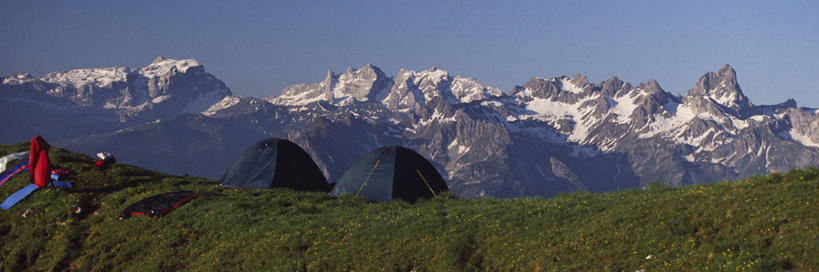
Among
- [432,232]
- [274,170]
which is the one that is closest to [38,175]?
[274,170]

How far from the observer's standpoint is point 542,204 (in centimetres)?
2717

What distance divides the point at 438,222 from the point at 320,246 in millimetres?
5551

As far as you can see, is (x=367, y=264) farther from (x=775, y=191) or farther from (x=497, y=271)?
(x=775, y=191)

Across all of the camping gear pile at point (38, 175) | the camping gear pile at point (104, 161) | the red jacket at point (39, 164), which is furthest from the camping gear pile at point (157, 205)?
the camping gear pile at point (104, 161)

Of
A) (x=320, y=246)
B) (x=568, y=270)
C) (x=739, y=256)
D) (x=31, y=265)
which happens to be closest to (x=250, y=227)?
(x=320, y=246)

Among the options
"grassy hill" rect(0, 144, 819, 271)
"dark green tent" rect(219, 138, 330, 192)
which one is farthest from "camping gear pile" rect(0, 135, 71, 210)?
"dark green tent" rect(219, 138, 330, 192)

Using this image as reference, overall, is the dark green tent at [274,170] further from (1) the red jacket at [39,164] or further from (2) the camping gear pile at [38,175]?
(1) the red jacket at [39,164]

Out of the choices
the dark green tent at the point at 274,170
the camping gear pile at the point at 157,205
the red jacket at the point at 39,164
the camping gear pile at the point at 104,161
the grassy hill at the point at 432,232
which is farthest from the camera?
the dark green tent at the point at 274,170

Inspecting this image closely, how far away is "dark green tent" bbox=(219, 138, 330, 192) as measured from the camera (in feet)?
143

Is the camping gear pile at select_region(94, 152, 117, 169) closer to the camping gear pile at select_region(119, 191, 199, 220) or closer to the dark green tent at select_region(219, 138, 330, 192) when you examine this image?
the dark green tent at select_region(219, 138, 330, 192)

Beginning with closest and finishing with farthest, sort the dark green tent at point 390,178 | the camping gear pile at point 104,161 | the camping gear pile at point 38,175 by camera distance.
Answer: the camping gear pile at point 38,175 < the dark green tent at point 390,178 < the camping gear pile at point 104,161

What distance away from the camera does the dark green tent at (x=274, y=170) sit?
143ft

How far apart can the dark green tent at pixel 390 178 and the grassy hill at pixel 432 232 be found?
3.33 metres

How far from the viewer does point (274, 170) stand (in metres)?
43.6
